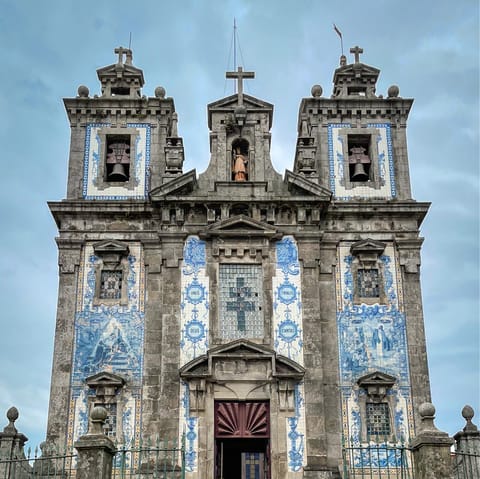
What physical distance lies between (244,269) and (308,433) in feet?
15.5

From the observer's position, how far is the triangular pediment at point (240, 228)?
76.9ft

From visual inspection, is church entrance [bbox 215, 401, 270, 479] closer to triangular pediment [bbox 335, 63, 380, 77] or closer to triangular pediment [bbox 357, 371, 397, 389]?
triangular pediment [bbox 357, 371, 397, 389]

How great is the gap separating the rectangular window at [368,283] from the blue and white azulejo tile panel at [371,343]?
22cm

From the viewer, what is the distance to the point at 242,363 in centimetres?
2206

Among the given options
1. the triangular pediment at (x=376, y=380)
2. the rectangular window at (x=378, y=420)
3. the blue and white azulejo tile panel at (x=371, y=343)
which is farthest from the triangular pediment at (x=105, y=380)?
the rectangular window at (x=378, y=420)

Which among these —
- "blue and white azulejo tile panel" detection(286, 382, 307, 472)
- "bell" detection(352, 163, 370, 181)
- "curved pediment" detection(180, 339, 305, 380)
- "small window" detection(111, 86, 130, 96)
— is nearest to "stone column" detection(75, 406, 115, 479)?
"curved pediment" detection(180, 339, 305, 380)

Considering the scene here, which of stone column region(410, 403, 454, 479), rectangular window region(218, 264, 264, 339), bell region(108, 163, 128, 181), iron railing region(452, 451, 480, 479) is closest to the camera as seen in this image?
stone column region(410, 403, 454, 479)

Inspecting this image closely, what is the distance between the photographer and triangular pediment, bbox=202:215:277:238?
23438 millimetres

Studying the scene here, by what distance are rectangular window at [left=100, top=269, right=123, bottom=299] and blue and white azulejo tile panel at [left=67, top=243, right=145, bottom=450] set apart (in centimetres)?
23

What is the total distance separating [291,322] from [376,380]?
265 cm

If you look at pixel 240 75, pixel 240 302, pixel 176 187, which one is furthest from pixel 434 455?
pixel 240 75

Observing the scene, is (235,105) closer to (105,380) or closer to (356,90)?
(356,90)

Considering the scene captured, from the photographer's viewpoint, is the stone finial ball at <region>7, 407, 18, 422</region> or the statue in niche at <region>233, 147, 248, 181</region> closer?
the stone finial ball at <region>7, 407, 18, 422</region>

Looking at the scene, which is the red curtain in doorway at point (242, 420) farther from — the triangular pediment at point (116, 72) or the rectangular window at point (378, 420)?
the triangular pediment at point (116, 72)
